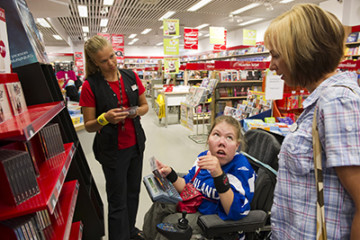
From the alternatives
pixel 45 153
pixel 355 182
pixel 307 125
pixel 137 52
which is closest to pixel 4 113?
pixel 45 153

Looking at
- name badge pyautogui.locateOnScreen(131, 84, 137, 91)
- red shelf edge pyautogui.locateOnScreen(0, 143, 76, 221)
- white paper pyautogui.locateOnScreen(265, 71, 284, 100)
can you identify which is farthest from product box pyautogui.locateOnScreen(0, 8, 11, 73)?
white paper pyautogui.locateOnScreen(265, 71, 284, 100)

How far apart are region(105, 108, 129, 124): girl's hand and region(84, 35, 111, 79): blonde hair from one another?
0.43 meters

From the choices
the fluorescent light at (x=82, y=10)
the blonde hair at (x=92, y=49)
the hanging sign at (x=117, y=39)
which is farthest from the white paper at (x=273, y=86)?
the hanging sign at (x=117, y=39)

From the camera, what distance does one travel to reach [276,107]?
3.16 m

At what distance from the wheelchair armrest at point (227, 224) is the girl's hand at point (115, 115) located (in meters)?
0.95

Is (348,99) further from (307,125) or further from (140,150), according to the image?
(140,150)

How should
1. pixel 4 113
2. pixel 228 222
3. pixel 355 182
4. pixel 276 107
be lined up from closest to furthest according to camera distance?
1. pixel 355 182
2. pixel 4 113
3. pixel 228 222
4. pixel 276 107

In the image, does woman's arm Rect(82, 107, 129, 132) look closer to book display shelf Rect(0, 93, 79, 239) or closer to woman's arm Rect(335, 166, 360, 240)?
book display shelf Rect(0, 93, 79, 239)

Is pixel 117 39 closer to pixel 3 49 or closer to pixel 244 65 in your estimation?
pixel 244 65

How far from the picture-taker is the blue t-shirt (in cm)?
138

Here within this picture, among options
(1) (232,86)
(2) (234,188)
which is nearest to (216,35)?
(1) (232,86)

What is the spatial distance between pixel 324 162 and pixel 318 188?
9cm

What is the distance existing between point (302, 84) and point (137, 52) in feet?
78.2

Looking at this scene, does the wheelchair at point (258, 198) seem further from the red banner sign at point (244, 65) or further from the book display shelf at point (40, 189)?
the red banner sign at point (244, 65)
